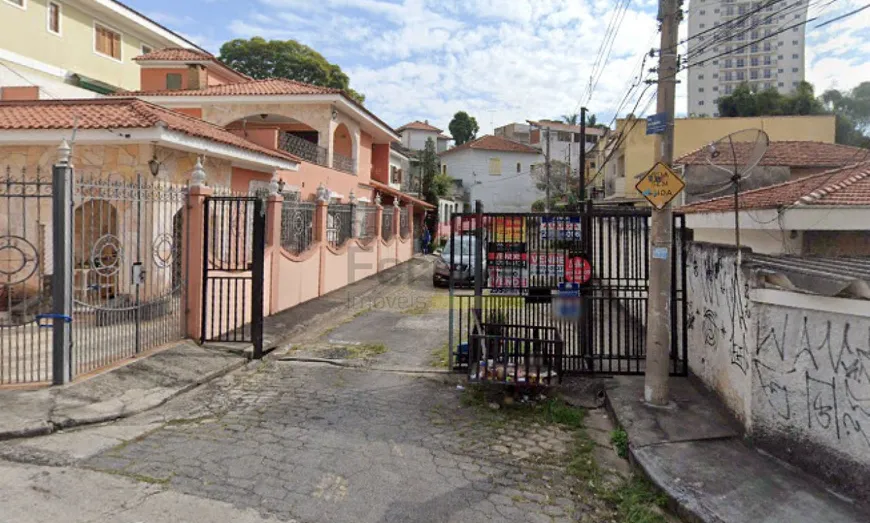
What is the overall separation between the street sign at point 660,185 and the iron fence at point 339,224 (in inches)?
394

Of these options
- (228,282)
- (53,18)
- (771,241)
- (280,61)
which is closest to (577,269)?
(771,241)

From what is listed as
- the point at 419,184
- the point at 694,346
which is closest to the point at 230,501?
the point at 694,346

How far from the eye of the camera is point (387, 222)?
22.8 m

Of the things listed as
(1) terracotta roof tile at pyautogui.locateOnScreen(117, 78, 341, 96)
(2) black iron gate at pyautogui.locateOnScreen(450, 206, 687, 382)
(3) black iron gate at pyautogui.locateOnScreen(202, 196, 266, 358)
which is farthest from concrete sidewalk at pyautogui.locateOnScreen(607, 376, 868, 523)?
(1) terracotta roof tile at pyautogui.locateOnScreen(117, 78, 341, 96)

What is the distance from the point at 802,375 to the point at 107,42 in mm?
27858

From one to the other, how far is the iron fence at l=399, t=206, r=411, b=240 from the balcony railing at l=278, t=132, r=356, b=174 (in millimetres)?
3522

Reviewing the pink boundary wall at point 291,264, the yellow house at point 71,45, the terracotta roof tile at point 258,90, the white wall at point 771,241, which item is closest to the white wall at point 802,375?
the white wall at point 771,241

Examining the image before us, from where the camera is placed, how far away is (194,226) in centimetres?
846

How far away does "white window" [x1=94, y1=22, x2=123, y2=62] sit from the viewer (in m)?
23.5

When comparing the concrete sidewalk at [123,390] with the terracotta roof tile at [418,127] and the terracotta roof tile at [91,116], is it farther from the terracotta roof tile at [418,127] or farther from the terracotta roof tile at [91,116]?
the terracotta roof tile at [418,127]

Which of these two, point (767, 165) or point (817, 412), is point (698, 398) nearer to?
point (817, 412)

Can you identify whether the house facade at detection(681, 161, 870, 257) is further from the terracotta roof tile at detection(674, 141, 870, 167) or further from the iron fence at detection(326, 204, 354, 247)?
the iron fence at detection(326, 204, 354, 247)

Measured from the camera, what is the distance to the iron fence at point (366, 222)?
60.7 feet

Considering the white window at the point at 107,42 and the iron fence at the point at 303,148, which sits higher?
the white window at the point at 107,42
